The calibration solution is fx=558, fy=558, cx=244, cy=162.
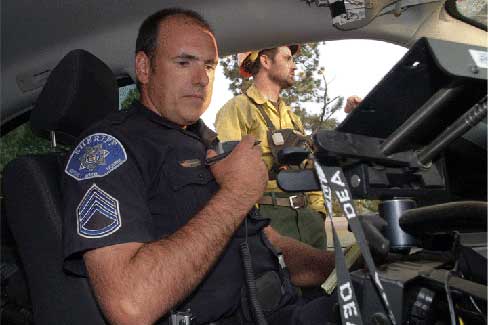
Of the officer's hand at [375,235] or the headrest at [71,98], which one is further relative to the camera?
the headrest at [71,98]

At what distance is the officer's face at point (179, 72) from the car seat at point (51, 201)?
0.67 ft

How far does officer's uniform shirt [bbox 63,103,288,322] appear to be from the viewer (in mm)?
1301

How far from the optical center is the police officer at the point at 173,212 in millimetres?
1280

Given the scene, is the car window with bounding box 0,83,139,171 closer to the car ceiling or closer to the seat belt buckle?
the car ceiling

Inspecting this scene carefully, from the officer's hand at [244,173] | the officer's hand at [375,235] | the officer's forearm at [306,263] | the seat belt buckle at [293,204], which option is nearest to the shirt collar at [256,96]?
the seat belt buckle at [293,204]

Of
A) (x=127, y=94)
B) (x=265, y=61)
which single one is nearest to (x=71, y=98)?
(x=127, y=94)

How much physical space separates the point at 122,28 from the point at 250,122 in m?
1.13

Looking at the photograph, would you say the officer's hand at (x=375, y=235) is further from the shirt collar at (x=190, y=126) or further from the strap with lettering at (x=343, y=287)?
the shirt collar at (x=190, y=126)

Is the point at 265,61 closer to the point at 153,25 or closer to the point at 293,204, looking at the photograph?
the point at 293,204

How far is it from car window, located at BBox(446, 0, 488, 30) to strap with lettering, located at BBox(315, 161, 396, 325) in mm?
959

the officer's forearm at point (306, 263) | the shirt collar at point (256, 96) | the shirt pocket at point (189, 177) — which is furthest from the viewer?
the shirt collar at point (256, 96)

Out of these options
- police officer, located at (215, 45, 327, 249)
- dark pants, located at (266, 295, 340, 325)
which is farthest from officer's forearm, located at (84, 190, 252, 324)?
police officer, located at (215, 45, 327, 249)

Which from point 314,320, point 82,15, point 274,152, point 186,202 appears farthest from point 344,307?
point 274,152

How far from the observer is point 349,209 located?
0.84 meters
